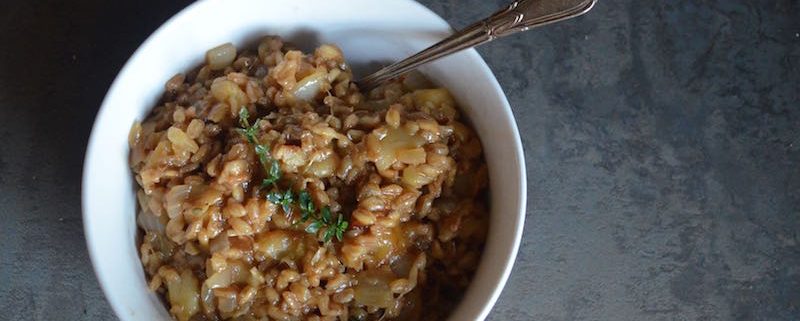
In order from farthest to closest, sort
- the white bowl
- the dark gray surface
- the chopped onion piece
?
the dark gray surface < the chopped onion piece < the white bowl

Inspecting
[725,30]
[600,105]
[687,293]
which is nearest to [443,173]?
[600,105]

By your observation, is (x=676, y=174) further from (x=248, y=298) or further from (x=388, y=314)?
(x=248, y=298)

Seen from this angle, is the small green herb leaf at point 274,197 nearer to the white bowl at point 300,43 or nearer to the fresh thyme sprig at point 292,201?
the fresh thyme sprig at point 292,201

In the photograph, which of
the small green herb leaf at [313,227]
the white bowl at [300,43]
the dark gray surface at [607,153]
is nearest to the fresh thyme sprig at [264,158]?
the small green herb leaf at [313,227]

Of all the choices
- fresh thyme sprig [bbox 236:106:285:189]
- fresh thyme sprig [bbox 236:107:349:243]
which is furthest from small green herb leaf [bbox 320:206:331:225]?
fresh thyme sprig [bbox 236:106:285:189]

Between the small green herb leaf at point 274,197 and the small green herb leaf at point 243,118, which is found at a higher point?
the small green herb leaf at point 243,118

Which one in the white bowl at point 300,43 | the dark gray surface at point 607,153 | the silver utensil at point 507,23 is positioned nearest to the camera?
the silver utensil at point 507,23

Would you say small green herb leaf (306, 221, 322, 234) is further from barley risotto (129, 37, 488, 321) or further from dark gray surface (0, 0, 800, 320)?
dark gray surface (0, 0, 800, 320)

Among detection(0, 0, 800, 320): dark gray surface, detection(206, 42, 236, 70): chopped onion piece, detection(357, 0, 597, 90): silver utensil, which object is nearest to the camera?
detection(357, 0, 597, 90): silver utensil
